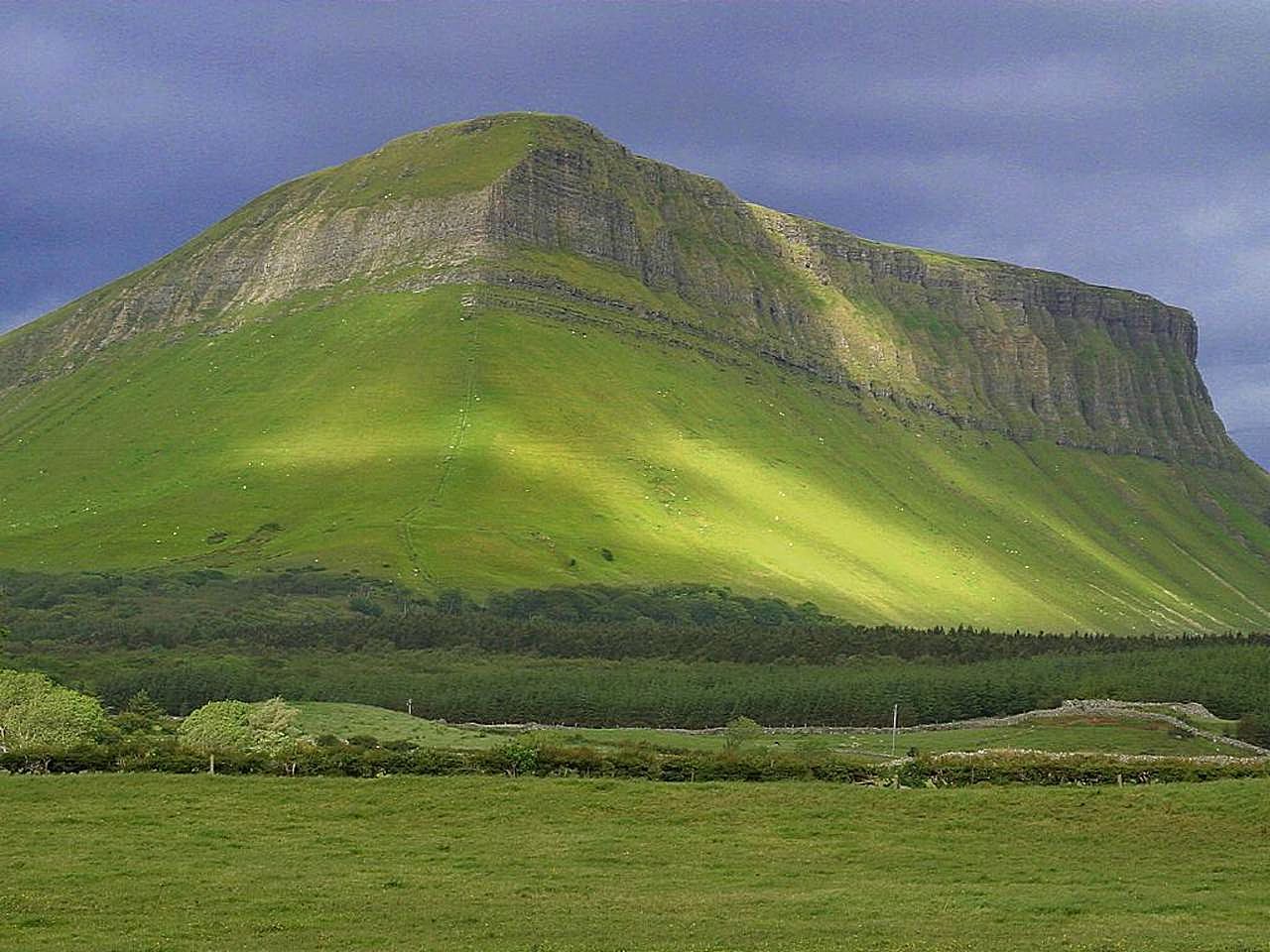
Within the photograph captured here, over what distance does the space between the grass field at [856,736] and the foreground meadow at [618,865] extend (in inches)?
2602

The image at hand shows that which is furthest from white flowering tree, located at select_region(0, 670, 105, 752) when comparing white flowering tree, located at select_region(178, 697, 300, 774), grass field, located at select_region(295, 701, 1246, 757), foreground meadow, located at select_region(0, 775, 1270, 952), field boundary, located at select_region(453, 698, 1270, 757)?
field boundary, located at select_region(453, 698, 1270, 757)

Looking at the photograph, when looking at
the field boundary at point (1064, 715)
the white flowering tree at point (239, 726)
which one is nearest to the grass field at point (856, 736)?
the field boundary at point (1064, 715)

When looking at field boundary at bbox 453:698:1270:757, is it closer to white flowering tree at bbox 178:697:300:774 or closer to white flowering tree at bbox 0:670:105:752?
white flowering tree at bbox 178:697:300:774

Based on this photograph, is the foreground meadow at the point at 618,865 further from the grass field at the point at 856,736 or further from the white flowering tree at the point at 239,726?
the grass field at the point at 856,736

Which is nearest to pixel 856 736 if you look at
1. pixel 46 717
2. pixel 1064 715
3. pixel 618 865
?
pixel 1064 715

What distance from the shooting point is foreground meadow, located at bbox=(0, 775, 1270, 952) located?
139ft

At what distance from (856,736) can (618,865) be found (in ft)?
412

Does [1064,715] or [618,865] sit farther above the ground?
[1064,715]

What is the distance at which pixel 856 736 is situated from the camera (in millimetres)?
177250

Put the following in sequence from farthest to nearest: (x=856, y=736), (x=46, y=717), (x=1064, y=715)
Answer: (x=856, y=736), (x=1064, y=715), (x=46, y=717)

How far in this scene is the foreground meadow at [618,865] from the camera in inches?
1671

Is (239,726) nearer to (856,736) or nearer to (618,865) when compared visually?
(618,865)

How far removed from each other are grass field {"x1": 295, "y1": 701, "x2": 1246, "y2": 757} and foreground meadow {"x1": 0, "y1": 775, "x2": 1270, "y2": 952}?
6609 cm

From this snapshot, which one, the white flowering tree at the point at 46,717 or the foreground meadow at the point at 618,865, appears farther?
the white flowering tree at the point at 46,717
